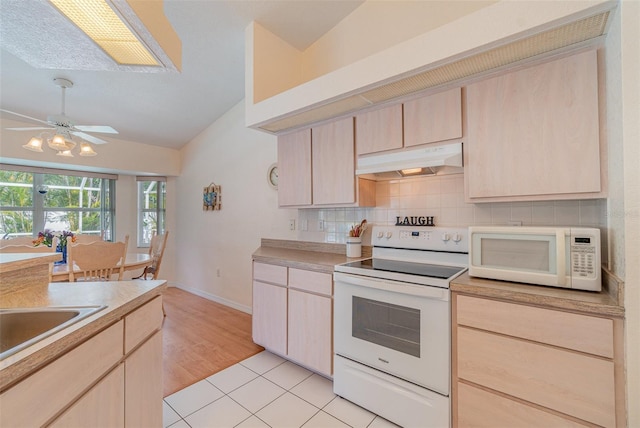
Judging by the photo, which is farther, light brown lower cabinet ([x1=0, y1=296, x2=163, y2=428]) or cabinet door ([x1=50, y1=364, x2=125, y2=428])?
cabinet door ([x1=50, y1=364, x2=125, y2=428])

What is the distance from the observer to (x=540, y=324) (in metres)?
1.28

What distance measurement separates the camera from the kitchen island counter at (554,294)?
1159mm

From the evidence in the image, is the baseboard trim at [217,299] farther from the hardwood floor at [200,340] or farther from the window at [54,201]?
the window at [54,201]

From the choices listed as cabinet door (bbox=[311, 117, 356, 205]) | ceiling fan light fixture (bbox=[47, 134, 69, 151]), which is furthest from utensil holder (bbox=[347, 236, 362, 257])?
ceiling fan light fixture (bbox=[47, 134, 69, 151])

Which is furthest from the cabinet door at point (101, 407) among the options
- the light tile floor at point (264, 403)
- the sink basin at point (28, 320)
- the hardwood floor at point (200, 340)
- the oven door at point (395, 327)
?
the oven door at point (395, 327)

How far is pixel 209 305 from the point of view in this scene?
3904mm

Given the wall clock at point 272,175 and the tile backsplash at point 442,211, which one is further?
the wall clock at point 272,175

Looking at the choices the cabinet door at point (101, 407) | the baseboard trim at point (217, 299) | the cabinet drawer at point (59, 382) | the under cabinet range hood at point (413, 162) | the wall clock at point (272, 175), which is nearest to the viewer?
the cabinet drawer at point (59, 382)

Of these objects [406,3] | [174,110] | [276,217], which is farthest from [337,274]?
[174,110]

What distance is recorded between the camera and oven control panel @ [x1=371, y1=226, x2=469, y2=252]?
1.90m

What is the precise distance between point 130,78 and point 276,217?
6.89 feet

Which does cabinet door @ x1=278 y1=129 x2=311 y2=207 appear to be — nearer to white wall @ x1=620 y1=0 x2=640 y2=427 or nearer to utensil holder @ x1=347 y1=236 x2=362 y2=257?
utensil holder @ x1=347 y1=236 x2=362 y2=257

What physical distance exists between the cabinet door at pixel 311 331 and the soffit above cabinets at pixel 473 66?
4.78 ft

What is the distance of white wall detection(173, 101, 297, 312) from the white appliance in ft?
4.63
